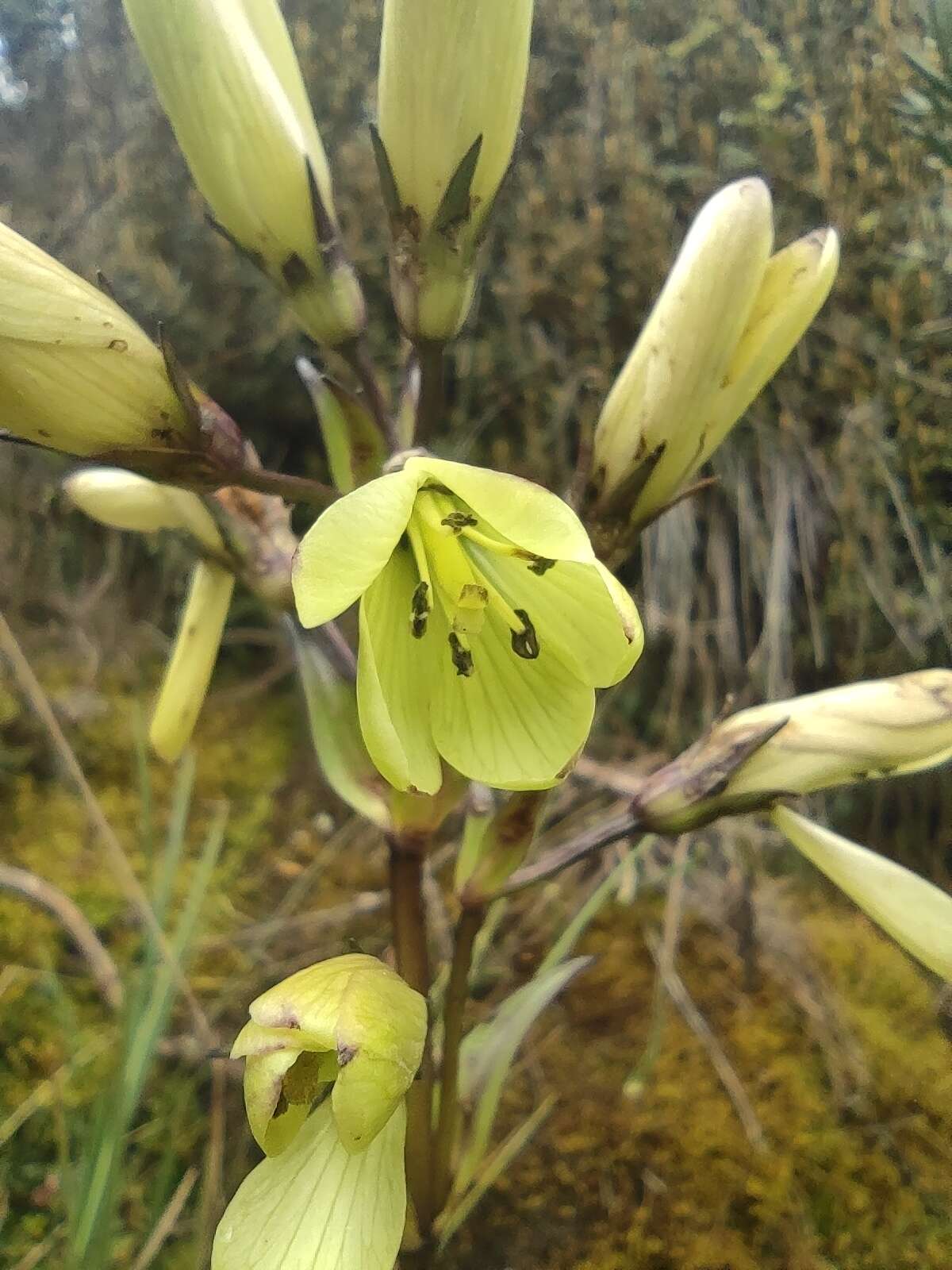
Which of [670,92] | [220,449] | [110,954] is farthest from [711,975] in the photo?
[670,92]

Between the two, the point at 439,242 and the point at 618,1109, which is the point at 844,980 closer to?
the point at 618,1109

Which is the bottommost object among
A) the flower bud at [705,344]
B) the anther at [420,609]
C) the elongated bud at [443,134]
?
the anther at [420,609]

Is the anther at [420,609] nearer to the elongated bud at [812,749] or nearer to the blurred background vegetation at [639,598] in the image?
the elongated bud at [812,749]

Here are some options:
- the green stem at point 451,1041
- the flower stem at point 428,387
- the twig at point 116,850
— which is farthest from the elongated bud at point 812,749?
→ the twig at point 116,850

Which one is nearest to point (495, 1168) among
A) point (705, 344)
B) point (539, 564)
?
point (539, 564)

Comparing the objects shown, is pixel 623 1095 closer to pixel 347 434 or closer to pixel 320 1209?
pixel 320 1209

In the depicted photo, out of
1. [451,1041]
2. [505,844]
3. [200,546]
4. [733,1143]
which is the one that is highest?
[200,546]
